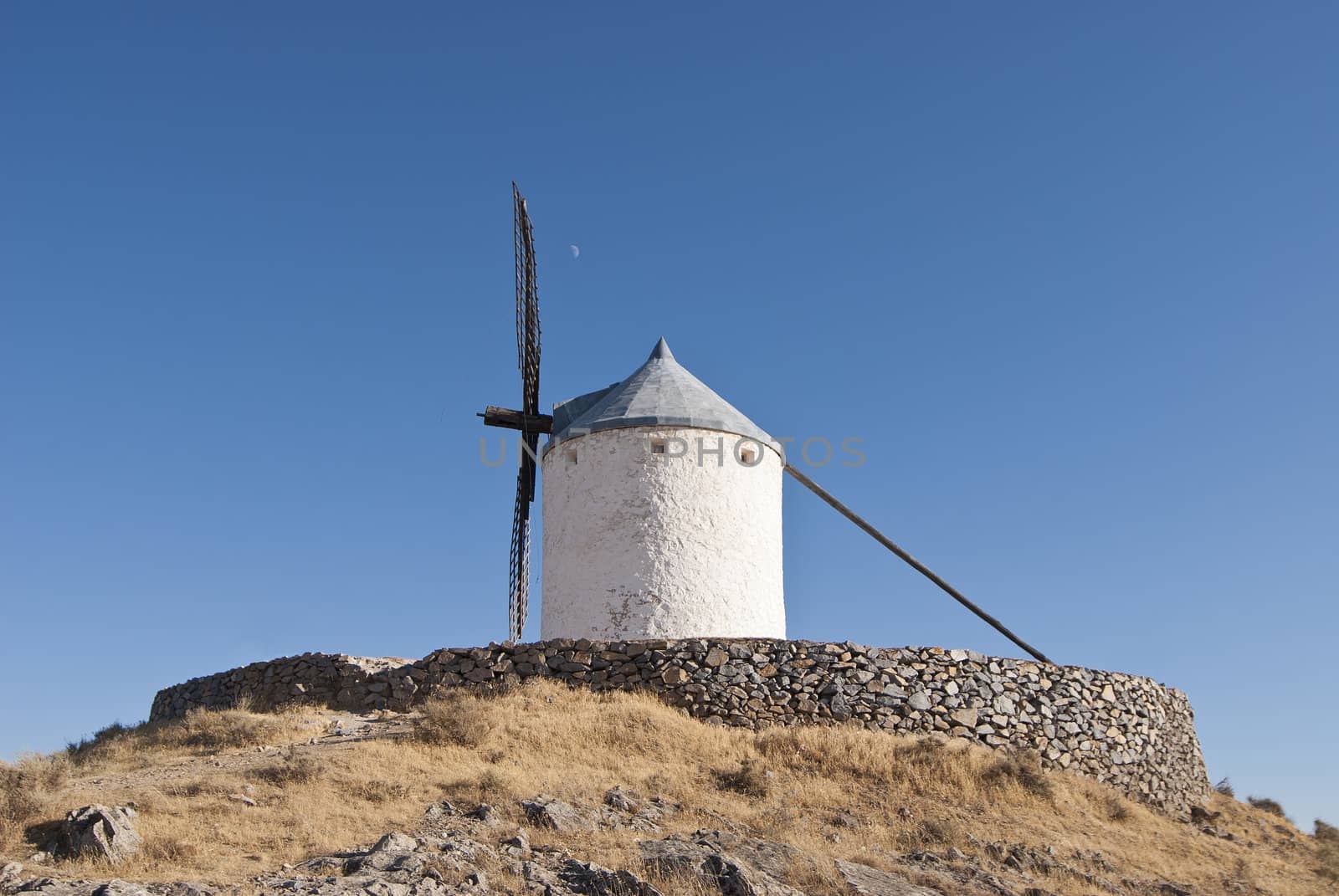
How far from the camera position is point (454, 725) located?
43.1 ft

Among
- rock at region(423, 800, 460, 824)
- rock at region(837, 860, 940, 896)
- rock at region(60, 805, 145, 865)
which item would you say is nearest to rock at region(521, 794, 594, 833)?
rock at region(423, 800, 460, 824)

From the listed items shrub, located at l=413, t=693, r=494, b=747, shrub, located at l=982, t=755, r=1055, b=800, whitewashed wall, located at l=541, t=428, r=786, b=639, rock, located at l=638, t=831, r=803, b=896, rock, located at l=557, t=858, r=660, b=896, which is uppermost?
whitewashed wall, located at l=541, t=428, r=786, b=639

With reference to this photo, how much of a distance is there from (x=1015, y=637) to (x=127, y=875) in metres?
14.0

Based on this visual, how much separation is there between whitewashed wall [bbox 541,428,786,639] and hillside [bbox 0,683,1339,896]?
7.15 ft

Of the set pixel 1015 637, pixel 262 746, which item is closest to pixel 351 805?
pixel 262 746

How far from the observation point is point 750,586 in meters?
17.2

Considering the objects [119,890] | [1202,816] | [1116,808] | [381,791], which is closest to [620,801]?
[381,791]

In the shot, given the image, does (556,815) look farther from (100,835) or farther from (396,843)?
(100,835)

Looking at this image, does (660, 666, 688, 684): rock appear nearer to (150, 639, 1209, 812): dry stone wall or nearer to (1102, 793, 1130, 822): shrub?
(150, 639, 1209, 812): dry stone wall

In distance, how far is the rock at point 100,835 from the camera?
30.4ft

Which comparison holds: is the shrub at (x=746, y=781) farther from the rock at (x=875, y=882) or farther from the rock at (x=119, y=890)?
the rock at (x=119, y=890)

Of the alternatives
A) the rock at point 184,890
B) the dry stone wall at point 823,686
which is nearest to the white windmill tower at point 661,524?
the dry stone wall at point 823,686

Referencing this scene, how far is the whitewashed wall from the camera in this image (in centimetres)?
1669

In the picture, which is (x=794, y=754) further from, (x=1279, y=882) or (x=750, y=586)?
(x=1279, y=882)
